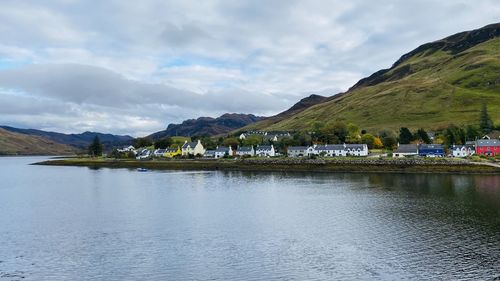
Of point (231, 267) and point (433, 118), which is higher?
point (433, 118)

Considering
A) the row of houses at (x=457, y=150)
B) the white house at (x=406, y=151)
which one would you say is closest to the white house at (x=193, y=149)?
the white house at (x=406, y=151)

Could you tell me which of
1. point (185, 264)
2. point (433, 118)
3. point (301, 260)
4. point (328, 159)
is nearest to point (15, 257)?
point (185, 264)

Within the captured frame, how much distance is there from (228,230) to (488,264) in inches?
774

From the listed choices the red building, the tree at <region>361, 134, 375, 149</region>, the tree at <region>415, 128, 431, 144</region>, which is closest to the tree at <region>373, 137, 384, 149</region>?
the tree at <region>361, 134, 375, 149</region>

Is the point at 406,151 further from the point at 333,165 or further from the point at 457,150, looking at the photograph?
the point at 333,165

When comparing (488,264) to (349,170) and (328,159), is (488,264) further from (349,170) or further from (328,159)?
(328,159)

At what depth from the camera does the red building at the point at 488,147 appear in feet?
341

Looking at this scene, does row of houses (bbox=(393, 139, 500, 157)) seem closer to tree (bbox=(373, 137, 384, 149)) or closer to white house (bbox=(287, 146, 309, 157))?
white house (bbox=(287, 146, 309, 157))

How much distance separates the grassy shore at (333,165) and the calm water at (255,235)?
78.2 ft

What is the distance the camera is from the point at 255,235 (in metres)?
35.2

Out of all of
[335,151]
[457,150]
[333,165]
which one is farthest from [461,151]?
[333,165]

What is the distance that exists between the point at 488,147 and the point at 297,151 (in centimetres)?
5054

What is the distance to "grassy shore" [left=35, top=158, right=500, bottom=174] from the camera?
86.1 metres

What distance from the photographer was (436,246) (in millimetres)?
30797
